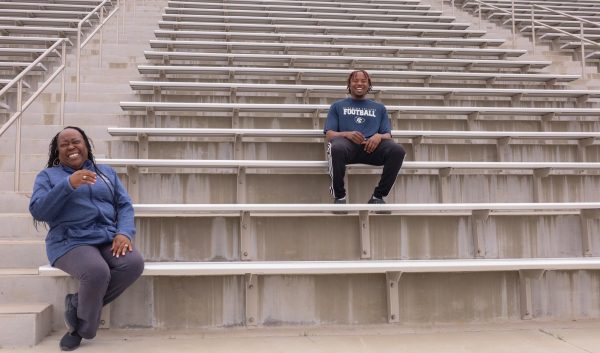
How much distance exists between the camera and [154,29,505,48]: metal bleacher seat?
6215 millimetres

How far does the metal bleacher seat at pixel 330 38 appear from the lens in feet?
20.4

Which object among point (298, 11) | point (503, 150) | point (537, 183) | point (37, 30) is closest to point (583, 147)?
point (503, 150)

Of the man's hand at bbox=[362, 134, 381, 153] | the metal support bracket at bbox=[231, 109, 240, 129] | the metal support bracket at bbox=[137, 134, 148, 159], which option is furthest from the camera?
the metal support bracket at bbox=[231, 109, 240, 129]

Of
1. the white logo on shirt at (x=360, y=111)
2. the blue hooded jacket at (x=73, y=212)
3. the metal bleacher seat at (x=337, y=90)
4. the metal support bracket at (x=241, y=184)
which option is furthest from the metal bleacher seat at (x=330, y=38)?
the blue hooded jacket at (x=73, y=212)

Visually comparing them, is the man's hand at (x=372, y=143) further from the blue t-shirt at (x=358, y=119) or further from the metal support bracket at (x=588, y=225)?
the metal support bracket at (x=588, y=225)

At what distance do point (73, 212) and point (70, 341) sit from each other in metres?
0.57

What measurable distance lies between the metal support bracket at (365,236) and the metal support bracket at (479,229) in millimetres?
636

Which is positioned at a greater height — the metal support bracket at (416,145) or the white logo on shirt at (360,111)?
the white logo on shirt at (360,111)

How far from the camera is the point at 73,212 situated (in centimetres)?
227

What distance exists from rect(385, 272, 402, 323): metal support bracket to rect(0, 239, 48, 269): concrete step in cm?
185

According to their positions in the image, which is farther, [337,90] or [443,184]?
[337,90]

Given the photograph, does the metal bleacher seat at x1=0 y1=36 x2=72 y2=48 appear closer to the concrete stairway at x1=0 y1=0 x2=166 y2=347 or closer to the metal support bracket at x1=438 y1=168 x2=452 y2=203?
the concrete stairway at x1=0 y1=0 x2=166 y2=347

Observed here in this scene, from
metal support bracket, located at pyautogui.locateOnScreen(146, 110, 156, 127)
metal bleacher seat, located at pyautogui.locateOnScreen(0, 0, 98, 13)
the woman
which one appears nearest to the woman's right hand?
the woman

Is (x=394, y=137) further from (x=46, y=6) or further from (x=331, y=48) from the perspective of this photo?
(x=46, y=6)
